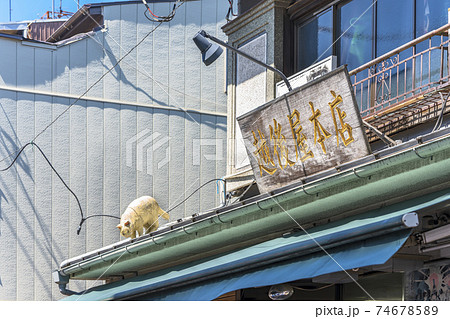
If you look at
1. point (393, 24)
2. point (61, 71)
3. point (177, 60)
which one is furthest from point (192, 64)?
point (393, 24)

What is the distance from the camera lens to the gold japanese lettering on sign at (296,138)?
958 centimetres

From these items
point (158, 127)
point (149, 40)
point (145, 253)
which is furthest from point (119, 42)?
point (145, 253)

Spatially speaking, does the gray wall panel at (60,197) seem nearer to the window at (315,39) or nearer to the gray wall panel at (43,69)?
the gray wall panel at (43,69)

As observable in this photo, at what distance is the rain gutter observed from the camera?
8.23 metres

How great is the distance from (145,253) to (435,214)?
5.34 m

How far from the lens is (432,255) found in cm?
898

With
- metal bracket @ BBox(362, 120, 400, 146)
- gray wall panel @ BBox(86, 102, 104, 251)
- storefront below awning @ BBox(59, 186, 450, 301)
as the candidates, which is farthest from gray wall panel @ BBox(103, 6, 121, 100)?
metal bracket @ BBox(362, 120, 400, 146)

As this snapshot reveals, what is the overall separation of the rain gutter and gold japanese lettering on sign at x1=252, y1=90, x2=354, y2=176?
1.66 feet

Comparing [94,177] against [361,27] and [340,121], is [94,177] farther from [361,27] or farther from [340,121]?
[340,121]

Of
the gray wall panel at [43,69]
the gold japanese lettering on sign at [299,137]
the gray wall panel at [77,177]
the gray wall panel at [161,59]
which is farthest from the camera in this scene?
the gray wall panel at [161,59]

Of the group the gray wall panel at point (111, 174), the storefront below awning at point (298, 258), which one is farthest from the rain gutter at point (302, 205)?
the gray wall panel at point (111, 174)

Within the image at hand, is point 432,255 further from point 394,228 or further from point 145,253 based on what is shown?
point 145,253

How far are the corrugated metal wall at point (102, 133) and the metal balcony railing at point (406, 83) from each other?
7.47m

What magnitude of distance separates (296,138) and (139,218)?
5.27m
